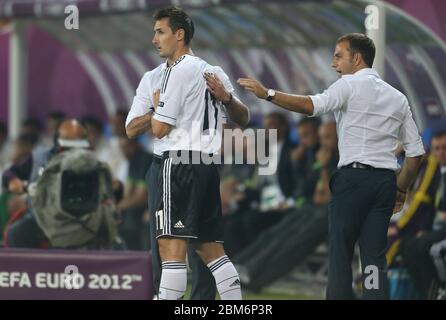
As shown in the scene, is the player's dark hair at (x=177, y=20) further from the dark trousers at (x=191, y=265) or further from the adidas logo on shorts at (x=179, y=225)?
the adidas logo on shorts at (x=179, y=225)

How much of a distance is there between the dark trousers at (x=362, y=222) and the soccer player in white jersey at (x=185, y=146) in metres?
0.68

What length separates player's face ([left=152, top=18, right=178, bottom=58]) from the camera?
8.14 metres

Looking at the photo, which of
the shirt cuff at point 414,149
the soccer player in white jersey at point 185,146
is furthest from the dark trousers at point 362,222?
the soccer player in white jersey at point 185,146

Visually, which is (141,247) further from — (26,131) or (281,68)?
(281,68)

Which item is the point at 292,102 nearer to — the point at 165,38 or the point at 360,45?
the point at 360,45

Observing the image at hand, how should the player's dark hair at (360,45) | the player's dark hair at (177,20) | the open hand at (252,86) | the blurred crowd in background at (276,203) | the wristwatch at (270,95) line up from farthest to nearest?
the blurred crowd in background at (276,203) < the player's dark hair at (360,45) < the player's dark hair at (177,20) < the wristwatch at (270,95) < the open hand at (252,86)

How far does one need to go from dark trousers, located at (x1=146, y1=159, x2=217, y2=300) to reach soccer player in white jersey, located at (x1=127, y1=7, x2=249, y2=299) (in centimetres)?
18

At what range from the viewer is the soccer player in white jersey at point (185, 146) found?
7996 mm

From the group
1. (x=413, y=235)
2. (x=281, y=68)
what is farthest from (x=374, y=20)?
(x=281, y=68)

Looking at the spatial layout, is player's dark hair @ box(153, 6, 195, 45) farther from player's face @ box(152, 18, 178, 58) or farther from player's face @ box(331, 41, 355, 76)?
player's face @ box(331, 41, 355, 76)

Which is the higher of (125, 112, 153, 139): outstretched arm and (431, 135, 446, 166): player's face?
(125, 112, 153, 139): outstretched arm

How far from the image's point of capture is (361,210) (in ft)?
27.0

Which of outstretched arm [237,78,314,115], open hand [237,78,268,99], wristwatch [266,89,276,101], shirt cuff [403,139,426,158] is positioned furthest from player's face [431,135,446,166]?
open hand [237,78,268,99]

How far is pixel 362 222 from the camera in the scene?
8.27 m
